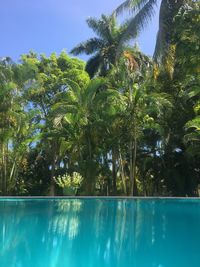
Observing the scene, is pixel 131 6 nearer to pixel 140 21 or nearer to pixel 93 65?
pixel 140 21

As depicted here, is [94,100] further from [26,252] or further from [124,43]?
[26,252]

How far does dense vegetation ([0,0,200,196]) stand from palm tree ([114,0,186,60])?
34mm

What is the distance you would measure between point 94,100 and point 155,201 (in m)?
5.69

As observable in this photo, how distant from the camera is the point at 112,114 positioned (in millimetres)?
16750

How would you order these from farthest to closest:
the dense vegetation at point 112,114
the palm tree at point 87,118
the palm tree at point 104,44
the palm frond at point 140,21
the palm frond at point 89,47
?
the palm frond at point 89,47 → the palm tree at point 104,44 → the palm tree at point 87,118 → the dense vegetation at point 112,114 → the palm frond at point 140,21

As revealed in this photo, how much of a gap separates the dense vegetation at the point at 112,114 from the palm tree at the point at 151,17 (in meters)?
0.03

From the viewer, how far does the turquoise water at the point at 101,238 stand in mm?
5016

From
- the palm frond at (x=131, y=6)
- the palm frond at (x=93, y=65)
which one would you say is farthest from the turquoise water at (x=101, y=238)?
the palm frond at (x=93, y=65)

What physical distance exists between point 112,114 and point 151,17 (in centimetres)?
454

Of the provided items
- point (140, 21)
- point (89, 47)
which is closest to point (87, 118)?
point (140, 21)

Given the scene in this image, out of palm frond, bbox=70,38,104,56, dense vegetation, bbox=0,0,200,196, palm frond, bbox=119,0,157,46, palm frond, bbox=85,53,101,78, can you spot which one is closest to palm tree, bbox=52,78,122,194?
dense vegetation, bbox=0,0,200,196

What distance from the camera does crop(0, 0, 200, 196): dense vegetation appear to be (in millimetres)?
14039

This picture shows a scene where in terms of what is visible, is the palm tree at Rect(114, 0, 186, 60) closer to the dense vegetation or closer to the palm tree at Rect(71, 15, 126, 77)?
the dense vegetation

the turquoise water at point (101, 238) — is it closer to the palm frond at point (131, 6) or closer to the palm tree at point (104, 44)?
the palm frond at point (131, 6)
